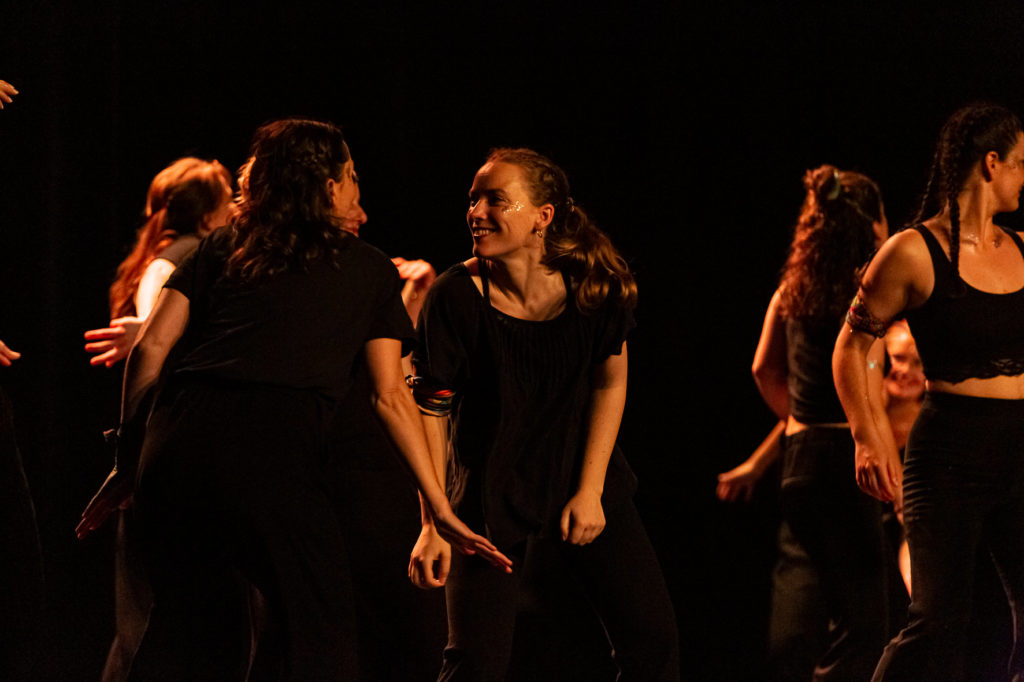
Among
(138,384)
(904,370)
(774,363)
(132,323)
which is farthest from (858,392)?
(132,323)

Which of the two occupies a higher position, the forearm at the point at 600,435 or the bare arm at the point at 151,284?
the bare arm at the point at 151,284

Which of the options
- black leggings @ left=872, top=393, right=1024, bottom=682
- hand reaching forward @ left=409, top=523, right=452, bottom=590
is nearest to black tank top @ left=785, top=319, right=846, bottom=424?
black leggings @ left=872, top=393, right=1024, bottom=682

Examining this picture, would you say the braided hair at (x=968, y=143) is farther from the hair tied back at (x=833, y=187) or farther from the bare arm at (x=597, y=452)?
the bare arm at (x=597, y=452)

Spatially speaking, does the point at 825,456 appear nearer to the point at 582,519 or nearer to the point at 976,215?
the point at 976,215

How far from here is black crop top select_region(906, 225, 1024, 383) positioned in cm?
293

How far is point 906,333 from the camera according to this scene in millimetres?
4184

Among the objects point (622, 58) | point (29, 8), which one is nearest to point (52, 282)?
point (29, 8)

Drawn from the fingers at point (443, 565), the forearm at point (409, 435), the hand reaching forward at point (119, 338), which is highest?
the hand reaching forward at point (119, 338)

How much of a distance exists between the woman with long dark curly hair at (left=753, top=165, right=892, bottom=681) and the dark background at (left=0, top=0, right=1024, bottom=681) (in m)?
1.03

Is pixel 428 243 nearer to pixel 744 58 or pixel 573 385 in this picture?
pixel 744 58

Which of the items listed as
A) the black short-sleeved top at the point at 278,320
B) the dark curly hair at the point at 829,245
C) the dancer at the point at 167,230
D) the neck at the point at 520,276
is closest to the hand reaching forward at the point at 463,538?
the black short-sleeved top at the point at 278,320

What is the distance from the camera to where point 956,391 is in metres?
2.95

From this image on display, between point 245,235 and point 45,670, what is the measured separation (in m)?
2.77

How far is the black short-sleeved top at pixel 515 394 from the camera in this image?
2.77m
